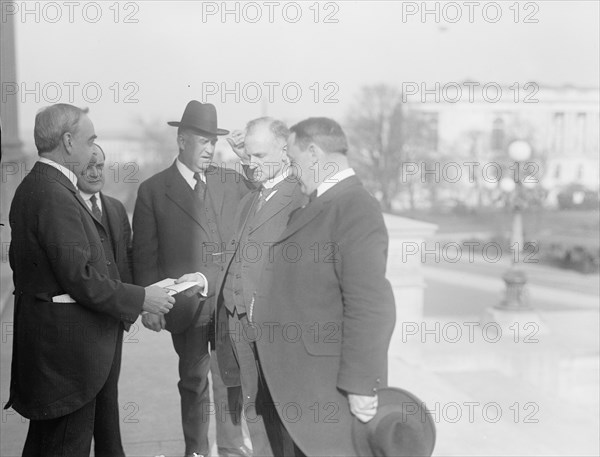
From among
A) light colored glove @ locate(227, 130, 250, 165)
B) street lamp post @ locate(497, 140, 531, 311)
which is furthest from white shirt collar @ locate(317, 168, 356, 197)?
street lamp post @ locate(497, 140, 531, 311)

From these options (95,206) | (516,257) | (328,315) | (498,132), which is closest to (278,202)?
(328,315)

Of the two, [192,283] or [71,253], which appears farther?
[192,283]

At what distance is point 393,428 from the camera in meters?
2.04

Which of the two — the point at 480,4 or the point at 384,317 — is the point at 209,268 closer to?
the point at 384,317

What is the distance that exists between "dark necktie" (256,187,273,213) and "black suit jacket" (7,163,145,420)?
52 cm

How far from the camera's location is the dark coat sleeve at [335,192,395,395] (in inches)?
77.2

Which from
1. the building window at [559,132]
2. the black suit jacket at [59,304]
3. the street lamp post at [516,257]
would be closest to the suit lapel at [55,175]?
the black suit jacket at [59,304]

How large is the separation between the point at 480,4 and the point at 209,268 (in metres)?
1.44

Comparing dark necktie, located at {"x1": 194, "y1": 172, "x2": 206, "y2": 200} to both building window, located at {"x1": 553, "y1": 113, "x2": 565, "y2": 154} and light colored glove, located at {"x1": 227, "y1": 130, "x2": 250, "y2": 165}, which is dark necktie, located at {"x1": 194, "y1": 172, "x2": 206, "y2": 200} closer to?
light colored glove, located at {"x1": 227, "y1": 130, "x2": 250, "y2": 165}

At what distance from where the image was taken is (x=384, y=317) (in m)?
1.98

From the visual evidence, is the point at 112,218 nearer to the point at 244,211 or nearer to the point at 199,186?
the point at 199,186

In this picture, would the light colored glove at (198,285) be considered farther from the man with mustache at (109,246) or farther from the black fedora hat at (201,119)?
the black fedora hat at (201,119)

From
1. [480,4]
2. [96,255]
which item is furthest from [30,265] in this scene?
[480,4]

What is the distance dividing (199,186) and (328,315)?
33.2 inches
